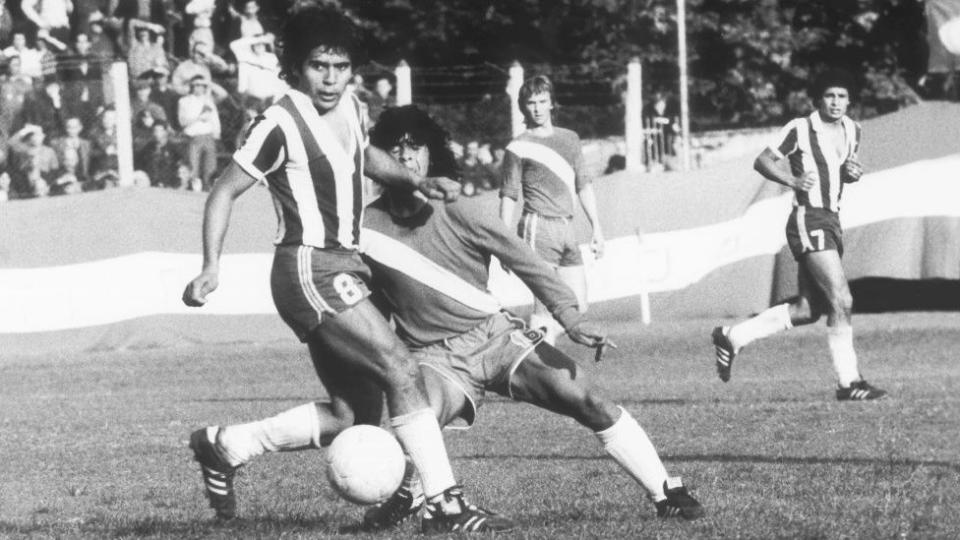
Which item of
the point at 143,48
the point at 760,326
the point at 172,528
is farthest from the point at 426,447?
the point at 143,48

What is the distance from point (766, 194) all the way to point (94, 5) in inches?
346

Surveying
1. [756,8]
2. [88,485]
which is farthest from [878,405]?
[756,8]

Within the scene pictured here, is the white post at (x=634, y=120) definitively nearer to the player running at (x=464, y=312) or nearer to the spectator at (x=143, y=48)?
the spectator at (x=143, y=48)

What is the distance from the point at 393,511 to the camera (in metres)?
7.39

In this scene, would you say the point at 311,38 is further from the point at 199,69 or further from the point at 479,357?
the point at 199,69

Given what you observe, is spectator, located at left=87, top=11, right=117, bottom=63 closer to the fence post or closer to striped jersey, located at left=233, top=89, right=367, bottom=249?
the fence post

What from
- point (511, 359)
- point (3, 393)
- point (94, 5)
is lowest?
point (3, 393)

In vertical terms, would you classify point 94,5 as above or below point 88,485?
above

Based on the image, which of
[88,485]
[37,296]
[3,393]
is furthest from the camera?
[37,296]

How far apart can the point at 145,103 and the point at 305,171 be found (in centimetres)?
1390

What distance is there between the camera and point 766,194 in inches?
813

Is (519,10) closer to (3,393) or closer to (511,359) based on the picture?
(3,393)

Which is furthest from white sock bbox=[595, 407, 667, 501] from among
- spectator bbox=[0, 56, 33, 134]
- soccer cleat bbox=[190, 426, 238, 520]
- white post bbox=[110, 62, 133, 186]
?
spectator bbox=[0, 56, 33, 134]

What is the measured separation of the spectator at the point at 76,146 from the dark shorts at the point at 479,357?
13480 mm
